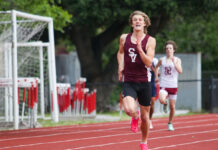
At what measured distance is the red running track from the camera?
10.3m

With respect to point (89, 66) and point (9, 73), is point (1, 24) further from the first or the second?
point (89, 66)

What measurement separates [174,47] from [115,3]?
30.8 ft

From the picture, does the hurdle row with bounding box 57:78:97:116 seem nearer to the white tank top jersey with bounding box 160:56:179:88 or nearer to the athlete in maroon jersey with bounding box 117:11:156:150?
the white tank top jersey with bounding box 160:56:179:88

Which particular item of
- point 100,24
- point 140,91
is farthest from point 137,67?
point 100,24

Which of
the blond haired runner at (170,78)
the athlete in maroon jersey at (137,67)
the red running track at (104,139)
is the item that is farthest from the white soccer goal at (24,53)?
the athlete in maroon jersey at (137,67)

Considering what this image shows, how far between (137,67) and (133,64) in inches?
3.1

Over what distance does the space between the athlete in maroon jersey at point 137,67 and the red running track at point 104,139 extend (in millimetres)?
1526

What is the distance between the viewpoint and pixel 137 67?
856cm

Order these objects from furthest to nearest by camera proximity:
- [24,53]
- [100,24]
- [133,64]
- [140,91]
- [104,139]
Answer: [100,24], [24,53], [104,139], [140,91], [133,64]

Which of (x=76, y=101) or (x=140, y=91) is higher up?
(x=140, y=91)

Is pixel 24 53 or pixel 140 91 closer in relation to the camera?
pixel 140 91

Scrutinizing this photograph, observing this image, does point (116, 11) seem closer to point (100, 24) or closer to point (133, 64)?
point (100, 24)

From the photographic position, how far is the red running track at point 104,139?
10320 millimetres

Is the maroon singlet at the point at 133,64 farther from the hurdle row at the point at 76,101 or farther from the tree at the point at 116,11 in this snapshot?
the tree at the point at 116,11
